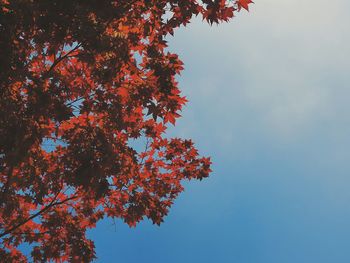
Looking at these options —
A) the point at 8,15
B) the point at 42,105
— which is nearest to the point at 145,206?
the point at 42,105

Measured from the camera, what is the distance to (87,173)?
265 inches

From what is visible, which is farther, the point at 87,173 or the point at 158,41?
the point at 158,41

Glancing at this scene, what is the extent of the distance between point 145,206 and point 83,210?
90.2 inches

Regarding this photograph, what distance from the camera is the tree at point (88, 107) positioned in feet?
20.5

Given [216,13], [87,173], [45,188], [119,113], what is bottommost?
[87,173]

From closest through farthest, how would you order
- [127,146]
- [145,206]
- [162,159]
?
[127,146] → [145,206] → [162,159]

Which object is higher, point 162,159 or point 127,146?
point 162,159

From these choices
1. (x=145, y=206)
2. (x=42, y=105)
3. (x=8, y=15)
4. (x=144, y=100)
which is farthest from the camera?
(x=145, y=206)

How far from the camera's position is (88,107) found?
7723 mm

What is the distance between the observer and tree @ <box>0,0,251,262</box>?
20.5 ft

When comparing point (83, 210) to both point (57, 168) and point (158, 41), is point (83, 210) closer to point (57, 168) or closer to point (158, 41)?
point (57, 168)

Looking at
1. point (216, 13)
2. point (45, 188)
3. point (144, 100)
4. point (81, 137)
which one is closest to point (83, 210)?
point (45, 188)

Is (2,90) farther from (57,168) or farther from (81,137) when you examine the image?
(57,168)

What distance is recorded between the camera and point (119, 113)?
779cm
